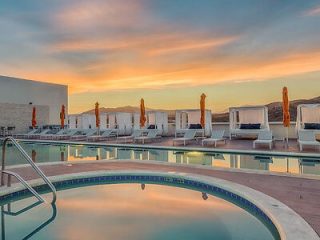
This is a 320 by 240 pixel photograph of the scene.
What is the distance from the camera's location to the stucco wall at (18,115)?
71.2 feet

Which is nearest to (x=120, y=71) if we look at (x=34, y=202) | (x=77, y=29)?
(x=77, y=29)

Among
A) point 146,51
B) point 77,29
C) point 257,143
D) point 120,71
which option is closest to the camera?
point 257,143

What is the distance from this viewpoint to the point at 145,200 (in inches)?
199

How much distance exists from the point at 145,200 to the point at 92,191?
3.88ft

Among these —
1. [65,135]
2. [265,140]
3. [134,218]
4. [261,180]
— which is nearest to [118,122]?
[65,135]

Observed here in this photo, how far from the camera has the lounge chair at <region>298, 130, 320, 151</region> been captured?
30.1 feet

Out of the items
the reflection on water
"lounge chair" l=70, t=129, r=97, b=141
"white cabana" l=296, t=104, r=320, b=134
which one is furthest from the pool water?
"lounge chair" l=70, t=129, r=97, b=141

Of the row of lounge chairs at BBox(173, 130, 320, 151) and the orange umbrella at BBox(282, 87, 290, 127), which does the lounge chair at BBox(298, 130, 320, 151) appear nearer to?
the row of lounge chairs at BBox(173, 130, 320, 151)

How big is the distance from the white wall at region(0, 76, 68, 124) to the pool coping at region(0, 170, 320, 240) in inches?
806

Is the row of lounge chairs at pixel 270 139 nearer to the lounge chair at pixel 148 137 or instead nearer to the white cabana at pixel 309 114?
the lounge chair at pixel 148 137

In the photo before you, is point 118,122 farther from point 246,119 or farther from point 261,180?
point 261,180

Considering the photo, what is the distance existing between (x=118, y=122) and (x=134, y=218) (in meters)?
13.7

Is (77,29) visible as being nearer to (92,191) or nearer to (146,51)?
(146,51)

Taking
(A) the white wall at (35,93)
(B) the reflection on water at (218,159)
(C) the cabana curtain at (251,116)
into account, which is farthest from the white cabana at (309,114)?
(A) the white wall at (35,93)
